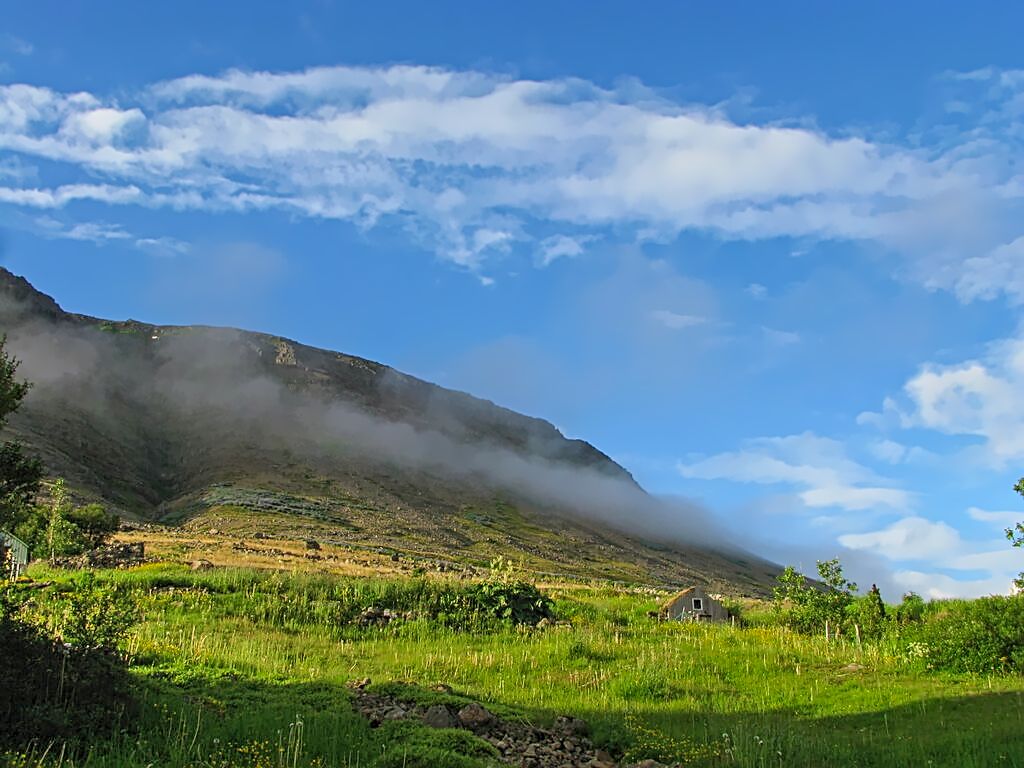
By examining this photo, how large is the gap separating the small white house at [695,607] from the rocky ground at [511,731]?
28.9 meters

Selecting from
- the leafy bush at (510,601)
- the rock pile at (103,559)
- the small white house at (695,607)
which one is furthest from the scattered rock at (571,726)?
the rock pile at (103,559)

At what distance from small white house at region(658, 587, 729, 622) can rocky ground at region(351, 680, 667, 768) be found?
28.9m

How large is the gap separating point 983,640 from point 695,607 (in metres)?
23.3

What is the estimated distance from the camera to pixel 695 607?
150 ft

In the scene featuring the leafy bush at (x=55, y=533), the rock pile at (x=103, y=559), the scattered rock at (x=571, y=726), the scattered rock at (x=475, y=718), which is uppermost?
the leafy bush at (x=55, y=533)

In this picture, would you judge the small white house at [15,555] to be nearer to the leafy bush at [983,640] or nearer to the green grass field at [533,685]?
the green grass field at [533,685]

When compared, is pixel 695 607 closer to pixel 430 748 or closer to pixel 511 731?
pixel 511 731

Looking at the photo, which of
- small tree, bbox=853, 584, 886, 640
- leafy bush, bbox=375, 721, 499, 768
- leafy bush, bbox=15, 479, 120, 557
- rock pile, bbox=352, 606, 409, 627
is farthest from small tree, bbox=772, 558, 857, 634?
leafy bush, bbox=15, 479, 120, 557

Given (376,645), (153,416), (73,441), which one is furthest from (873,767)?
(153,416)

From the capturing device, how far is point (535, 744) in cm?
1371

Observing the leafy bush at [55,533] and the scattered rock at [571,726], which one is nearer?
the scattered rock at [571,726]

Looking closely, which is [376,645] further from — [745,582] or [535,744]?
[745,582]

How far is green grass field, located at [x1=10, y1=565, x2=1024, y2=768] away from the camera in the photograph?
473 inches

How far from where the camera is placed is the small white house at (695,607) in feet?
142
